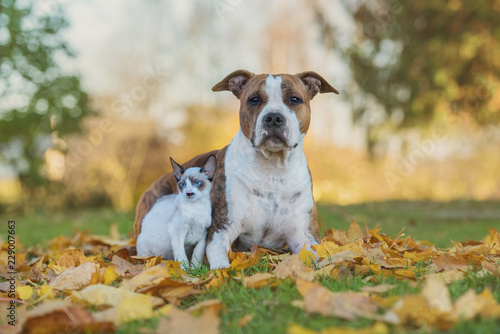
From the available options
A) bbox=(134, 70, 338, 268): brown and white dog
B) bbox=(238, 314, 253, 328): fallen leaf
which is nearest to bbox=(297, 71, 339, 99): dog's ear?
bbox=(134, 70, 338, 268): brown and white dog

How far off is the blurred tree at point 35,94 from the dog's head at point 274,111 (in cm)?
993

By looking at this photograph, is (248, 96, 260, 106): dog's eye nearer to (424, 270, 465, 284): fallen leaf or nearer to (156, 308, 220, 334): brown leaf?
(424, 270, 465, 284): fallen leaf

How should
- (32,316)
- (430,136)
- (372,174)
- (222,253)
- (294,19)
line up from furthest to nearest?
(294,19)
(372,174)
(430,136)
(222,253)
(32,316)

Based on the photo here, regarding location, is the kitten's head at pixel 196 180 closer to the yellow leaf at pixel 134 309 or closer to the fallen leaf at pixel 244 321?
the yellow leaf at pixel 134 309

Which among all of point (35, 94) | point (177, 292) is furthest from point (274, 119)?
point (35, 94)

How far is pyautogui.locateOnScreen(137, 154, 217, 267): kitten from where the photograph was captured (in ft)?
9.93

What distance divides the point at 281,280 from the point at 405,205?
8.16 m

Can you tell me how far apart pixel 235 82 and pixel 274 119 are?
0.74 meters

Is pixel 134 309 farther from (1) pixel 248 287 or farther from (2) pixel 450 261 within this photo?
(2) pixel 450 261

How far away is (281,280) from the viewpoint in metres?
2.29

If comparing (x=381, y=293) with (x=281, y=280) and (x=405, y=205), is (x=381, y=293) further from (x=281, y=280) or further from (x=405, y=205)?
(x=405, y=205)

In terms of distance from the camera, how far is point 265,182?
123 inches

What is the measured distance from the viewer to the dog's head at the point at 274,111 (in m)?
2.94

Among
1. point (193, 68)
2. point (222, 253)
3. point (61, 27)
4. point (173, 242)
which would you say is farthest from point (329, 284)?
point (193, 68)
